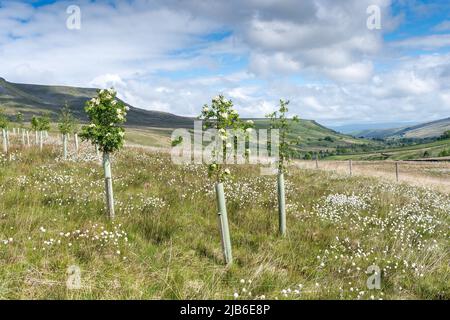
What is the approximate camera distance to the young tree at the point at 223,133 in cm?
804

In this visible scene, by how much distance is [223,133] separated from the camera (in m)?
8.01

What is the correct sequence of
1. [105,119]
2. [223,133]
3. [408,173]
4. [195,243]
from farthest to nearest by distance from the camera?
[408,173], [105,119], [195,243], [223,133]

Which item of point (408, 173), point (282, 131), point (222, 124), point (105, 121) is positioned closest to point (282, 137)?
point (282, 131)

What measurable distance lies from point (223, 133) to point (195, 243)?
317cm

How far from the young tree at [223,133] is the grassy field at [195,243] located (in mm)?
747

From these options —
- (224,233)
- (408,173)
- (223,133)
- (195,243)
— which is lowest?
(408,173)

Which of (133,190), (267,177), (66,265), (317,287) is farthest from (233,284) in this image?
(267,177)

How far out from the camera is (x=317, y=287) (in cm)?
718

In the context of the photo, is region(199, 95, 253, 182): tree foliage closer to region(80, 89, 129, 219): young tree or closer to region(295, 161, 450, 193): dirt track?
region(80, 89, 129, 219): young tree

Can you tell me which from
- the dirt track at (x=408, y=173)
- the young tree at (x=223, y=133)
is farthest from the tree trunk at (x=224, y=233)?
the dirt track at (x=408, y=173)

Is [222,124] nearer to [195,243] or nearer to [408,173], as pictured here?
[195,243]

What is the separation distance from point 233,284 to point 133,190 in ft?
28.5
